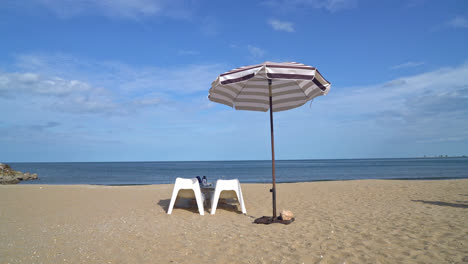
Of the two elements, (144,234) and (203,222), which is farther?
(203,222)

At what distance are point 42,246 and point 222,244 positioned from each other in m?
2.37

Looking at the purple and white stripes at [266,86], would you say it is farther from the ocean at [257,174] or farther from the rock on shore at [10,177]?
the rock on shore at [10,177]

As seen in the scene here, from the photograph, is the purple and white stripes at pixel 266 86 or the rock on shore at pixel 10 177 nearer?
the purple and white stripes at pixel 266 86

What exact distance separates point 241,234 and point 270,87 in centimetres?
259

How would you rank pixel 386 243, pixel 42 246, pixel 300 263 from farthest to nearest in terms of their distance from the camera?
pixel 42 246 → pixel 386 243 → pixel 300 263

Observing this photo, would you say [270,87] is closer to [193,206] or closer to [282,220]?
[282,220]

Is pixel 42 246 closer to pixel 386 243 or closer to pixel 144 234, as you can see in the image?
pixel 144 234

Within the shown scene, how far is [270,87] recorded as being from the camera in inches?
214

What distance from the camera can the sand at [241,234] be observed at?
3.35 meters

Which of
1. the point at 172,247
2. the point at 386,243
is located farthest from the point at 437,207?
the point at 172,247

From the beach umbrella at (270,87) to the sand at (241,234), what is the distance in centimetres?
120

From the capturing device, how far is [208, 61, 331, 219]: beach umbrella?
4492mm

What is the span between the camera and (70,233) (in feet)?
15.4

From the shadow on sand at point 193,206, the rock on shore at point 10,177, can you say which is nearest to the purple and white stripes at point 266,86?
the shadow on sand at point 193,206
